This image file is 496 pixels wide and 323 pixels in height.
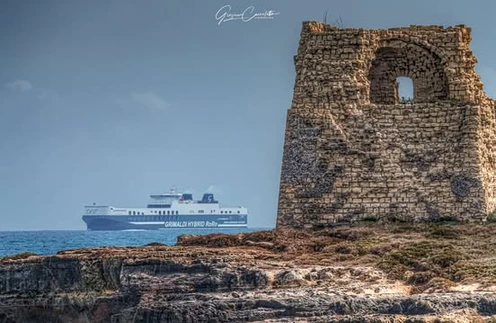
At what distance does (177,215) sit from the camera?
157 metres

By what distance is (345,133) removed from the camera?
95.6 ft

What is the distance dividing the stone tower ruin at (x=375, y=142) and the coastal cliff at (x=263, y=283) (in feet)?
8.53

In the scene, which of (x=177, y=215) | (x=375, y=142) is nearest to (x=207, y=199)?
(x=177, y=215)

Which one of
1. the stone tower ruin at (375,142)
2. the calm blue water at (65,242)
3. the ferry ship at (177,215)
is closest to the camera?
the stone tower ruin at (375,142)

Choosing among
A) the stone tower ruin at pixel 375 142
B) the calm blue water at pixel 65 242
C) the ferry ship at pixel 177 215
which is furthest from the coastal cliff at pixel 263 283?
the ferry ship at pixel 177 215

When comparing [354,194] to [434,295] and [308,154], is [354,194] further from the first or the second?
[434,295]

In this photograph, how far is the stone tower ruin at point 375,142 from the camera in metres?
28.8

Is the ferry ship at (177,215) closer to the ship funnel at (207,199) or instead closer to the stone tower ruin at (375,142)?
the ship funnel at (207,199)

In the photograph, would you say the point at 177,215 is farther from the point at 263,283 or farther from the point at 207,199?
the point at 263,283

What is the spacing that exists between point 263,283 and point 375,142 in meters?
7.94

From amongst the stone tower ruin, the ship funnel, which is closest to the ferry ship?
the ship funnel

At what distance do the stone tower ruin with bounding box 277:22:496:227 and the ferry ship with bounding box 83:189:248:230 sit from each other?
121 metres

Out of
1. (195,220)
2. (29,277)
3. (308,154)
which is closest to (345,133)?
(308,154)

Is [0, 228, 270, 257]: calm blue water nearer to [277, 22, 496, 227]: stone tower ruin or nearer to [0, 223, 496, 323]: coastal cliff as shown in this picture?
[277, 22, 496, 227]: stone tower ruin
